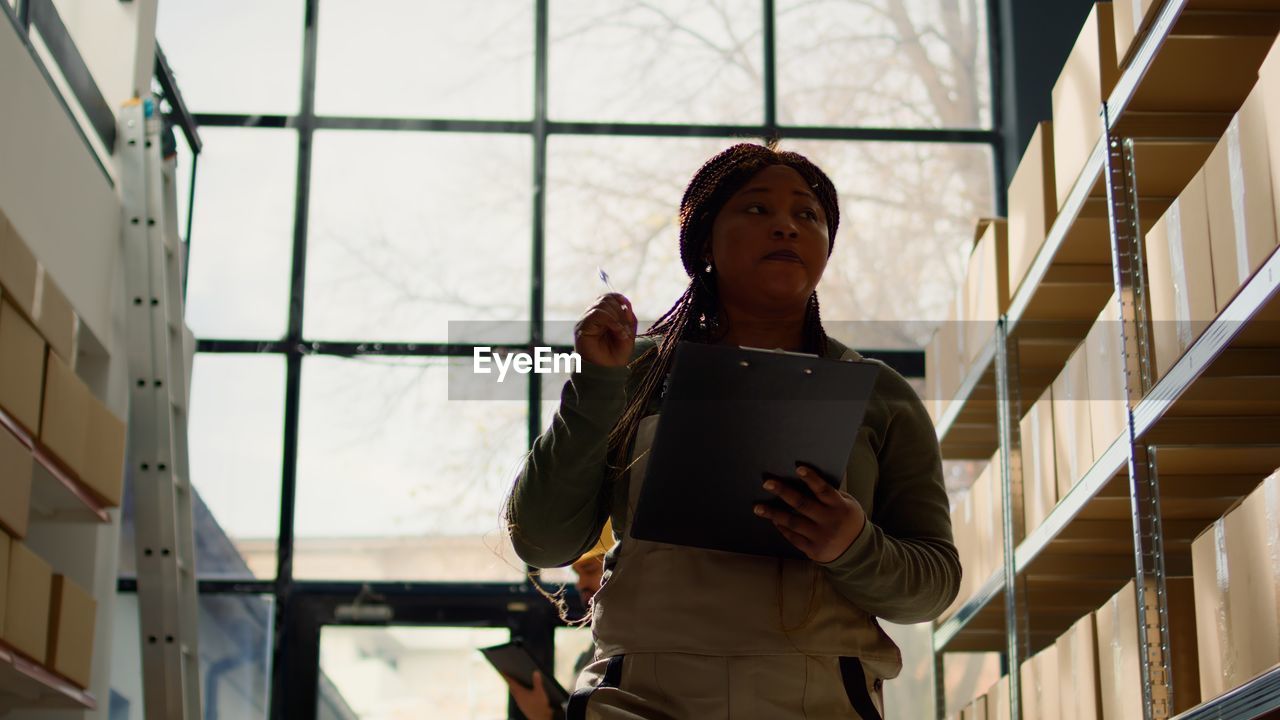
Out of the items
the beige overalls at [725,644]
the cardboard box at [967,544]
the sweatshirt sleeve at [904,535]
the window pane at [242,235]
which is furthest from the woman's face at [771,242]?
the window pane at [242,235]

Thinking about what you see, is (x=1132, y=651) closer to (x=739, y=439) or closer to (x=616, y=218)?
(x=739, y=439)

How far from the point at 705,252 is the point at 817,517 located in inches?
14.8

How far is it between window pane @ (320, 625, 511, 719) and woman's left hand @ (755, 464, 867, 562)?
4.14 m

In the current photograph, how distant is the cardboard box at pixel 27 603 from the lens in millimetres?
2766

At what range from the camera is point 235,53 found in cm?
585

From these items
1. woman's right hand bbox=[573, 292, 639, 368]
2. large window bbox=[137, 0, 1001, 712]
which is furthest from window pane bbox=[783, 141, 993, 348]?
woman's right hand bbox=[573, 292, 639, 368]

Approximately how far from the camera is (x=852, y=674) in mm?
1192

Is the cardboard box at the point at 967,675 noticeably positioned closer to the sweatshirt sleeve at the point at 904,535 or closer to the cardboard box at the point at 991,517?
the cardboard box at the point at 991,517

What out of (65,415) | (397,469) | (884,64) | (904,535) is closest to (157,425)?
(65,415)

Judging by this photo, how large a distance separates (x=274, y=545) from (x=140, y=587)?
4.39 ft

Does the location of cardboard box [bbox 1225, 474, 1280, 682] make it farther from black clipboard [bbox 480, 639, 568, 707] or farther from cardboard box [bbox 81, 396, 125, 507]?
cardboard box [bbox 81, 396, 125, 507]

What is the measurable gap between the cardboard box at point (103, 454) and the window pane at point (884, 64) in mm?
3327

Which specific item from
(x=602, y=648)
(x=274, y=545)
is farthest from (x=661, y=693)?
(x=274, y=545)

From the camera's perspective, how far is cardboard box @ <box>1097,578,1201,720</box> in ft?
7.39
